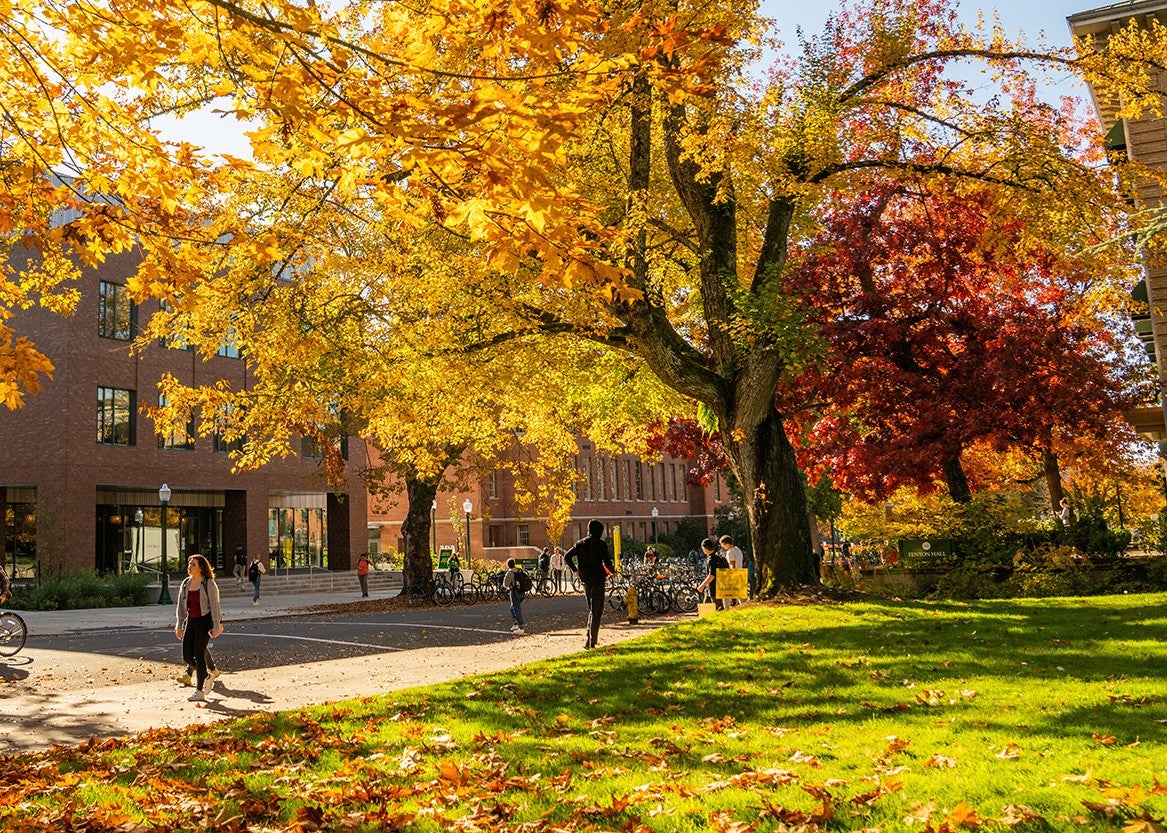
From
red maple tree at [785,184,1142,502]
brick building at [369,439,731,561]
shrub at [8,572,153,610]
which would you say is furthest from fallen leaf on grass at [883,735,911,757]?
brick building at [369,439,731,561]

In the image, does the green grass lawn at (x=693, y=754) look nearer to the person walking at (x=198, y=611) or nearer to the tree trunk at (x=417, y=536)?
the person walking at (x=198, y=611)

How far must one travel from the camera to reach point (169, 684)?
476 inches

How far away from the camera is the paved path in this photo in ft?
29.8

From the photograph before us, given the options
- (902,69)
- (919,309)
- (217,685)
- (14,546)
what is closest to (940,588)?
(919,309)

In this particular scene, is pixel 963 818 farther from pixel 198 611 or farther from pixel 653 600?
pixel 653 600

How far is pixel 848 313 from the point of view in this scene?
68.8ft

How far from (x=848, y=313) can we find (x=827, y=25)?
22.9 ft

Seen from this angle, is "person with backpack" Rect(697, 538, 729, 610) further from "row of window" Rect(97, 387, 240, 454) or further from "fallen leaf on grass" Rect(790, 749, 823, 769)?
"row of window" Rect(97, 387, 240, 454)

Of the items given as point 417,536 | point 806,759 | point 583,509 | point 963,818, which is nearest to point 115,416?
point 417,536

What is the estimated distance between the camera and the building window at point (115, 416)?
124ft

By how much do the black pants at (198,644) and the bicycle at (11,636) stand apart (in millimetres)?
5841

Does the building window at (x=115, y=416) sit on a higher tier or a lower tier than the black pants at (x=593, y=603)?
higher

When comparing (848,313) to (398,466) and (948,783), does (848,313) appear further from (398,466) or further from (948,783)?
(948,783)

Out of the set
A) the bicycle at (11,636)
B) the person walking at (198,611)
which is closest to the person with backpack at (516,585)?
the person walking at (198,611)
